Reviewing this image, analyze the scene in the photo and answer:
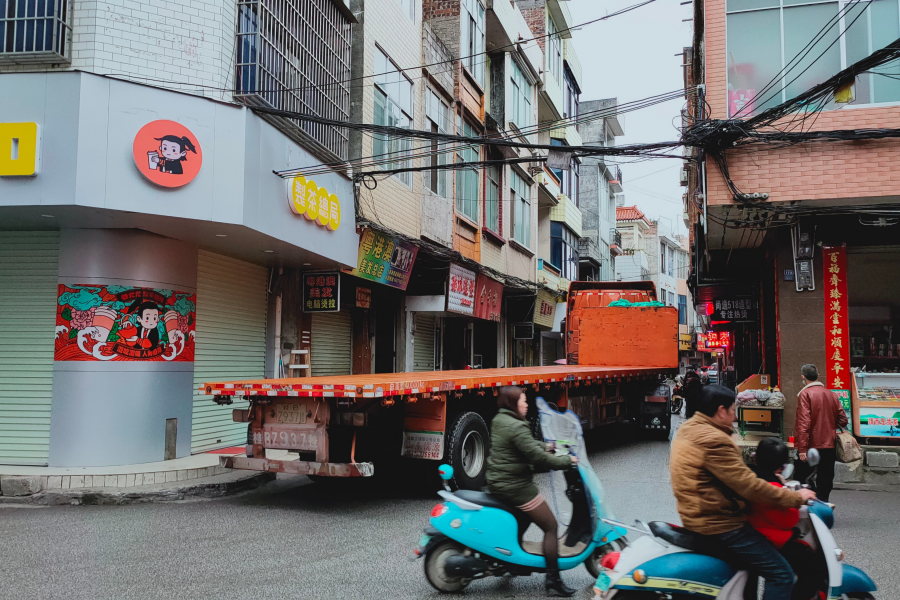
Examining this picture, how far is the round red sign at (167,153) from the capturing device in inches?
350

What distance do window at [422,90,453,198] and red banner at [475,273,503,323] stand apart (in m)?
2.75

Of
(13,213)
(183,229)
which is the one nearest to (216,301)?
(183,229)

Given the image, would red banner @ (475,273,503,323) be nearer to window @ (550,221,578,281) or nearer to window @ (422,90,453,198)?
window @ (422,90,453,198)

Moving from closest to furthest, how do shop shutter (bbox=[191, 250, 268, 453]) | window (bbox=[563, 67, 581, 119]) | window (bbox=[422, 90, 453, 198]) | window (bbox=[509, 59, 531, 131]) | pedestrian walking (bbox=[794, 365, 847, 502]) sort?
pedestrian walking (bbox=[794, 365, 847, 502]), shop shutter (bbox=[191, 250, 268, 453]), window (bbox=[422, 90, 453, 198]), window (bbox=[509, 59, 531, 131]), window (bbox=[563, 67, 581, 119])

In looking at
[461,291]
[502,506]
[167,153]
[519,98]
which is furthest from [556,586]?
[519,98]

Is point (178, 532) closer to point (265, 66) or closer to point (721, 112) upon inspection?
point (265, 66)

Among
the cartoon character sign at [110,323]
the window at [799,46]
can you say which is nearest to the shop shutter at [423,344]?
the cartoon character sign at [110,323]

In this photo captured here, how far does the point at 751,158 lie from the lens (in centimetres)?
1087

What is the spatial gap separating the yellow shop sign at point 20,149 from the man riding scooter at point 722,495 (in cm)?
813

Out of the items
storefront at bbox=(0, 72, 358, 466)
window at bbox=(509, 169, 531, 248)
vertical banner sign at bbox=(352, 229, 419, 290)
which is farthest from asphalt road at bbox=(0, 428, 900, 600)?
window at bbox=(509, 169, 531, 248)

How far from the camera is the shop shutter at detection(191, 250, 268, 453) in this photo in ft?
36.6

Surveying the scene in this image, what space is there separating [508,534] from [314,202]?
7.64 m

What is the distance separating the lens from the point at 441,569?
16.5 feet

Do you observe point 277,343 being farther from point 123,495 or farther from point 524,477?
point 524,477
